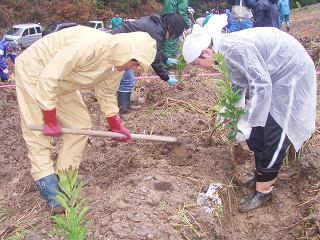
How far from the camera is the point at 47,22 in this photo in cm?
2070

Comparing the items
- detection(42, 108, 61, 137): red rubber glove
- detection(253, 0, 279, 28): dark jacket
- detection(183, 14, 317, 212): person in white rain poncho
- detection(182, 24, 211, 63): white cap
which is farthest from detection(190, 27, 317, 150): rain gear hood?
detection(253, 0, 279, 28): dark jacket

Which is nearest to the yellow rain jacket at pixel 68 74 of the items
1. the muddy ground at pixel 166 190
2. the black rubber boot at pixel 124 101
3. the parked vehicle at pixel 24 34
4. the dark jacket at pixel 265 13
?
the muddy ground at pixel 166 190

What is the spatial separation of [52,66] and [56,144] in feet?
5.98

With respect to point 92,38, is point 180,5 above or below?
below

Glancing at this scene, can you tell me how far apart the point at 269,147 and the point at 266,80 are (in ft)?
1.86

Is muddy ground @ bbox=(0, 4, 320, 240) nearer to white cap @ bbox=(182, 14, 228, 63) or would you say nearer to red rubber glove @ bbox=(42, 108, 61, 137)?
red rubber glove @ bbox=(42, 108, 61, 137)

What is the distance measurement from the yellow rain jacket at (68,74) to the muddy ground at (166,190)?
420mm

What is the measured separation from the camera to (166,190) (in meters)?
3.54

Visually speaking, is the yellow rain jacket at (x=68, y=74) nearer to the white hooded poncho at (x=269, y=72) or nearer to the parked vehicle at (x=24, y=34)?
the white hooded poncho at (x=269, y=72)

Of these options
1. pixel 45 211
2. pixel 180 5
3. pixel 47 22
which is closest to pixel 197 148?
pixel 45 211

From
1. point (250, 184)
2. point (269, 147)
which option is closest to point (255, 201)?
point (250, 184)

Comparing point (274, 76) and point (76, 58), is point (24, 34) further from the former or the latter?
point (274, 76)

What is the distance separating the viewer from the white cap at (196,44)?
10.4ft

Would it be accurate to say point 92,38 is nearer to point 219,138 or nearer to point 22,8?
point 219,138
